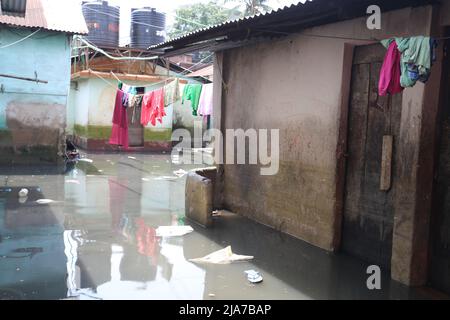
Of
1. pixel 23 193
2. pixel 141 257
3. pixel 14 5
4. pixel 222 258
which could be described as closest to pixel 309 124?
pixel 222 258

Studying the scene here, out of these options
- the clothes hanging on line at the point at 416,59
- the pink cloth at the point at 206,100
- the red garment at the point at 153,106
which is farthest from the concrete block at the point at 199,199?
the red garment at the point at 153,106

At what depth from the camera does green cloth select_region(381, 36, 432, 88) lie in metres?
4.59

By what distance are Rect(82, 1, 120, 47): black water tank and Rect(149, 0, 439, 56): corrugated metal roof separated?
14128 millimetres

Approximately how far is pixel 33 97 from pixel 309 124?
11468 mm

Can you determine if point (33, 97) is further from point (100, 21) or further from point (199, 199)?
point (199, 199)

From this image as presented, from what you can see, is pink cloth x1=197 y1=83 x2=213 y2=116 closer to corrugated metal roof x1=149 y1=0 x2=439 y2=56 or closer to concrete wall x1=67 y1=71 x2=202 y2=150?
corrugated metal roof x1=149 y1=0 x2=439 y2=56

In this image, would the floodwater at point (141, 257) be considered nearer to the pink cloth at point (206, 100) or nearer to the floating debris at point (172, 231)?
the floating debris at point (172, 231)

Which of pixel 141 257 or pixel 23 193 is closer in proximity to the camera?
pixel 141 257

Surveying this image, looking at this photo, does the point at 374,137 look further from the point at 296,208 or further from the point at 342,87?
the point at 296,208

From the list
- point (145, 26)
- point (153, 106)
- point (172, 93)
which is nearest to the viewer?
point (172, 93)

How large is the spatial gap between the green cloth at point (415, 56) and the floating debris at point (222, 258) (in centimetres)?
306

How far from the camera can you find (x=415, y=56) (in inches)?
183

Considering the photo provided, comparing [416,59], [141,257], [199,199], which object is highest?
[416,59]
